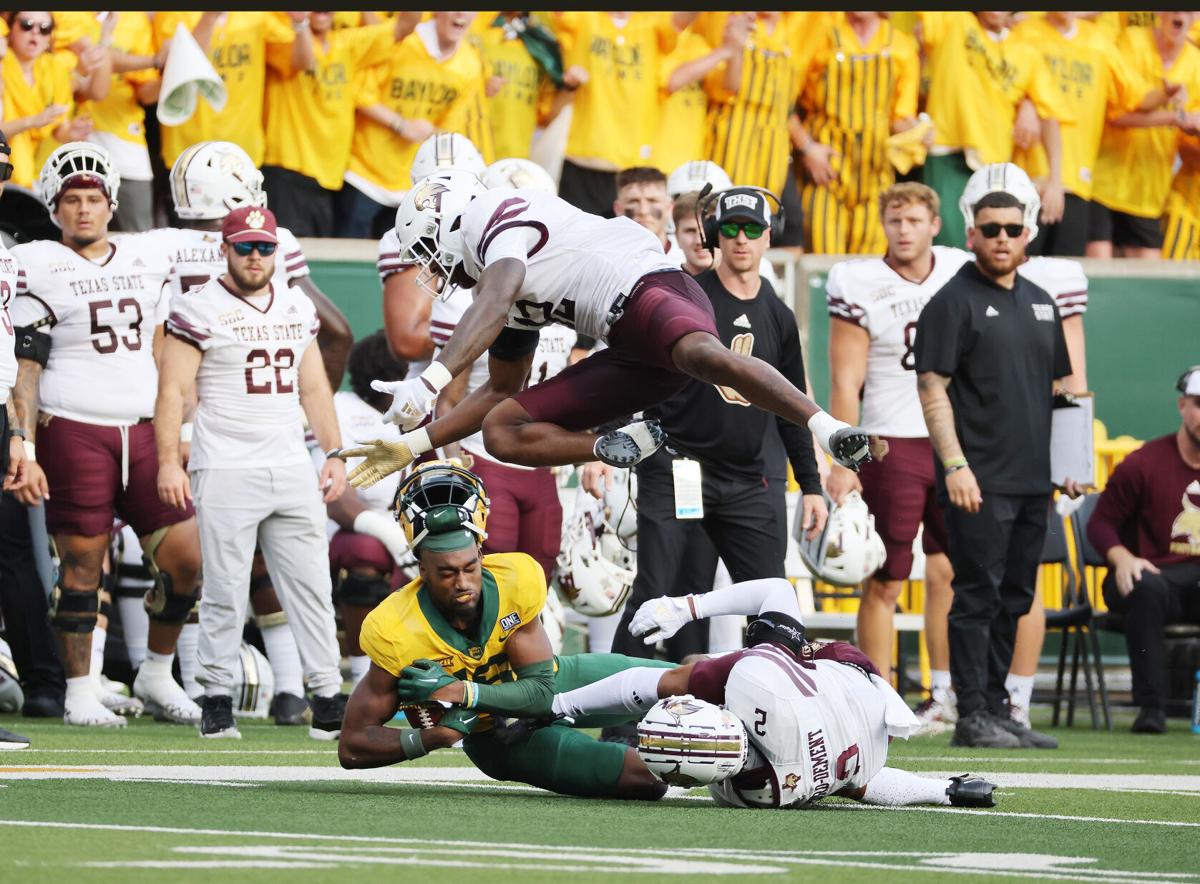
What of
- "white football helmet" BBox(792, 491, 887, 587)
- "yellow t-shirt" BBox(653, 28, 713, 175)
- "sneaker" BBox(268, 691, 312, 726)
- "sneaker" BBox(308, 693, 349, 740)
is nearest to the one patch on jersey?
"sneaker" BBox(308, 693, 349, 740)

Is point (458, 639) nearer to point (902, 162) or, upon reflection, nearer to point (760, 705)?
point (760, 705)

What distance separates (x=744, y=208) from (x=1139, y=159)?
22.7 ft

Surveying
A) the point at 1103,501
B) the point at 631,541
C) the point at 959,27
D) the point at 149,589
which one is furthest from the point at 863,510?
the point at 959,27

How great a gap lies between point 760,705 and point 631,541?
138 inches

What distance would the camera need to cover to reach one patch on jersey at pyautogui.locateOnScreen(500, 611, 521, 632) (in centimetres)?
617

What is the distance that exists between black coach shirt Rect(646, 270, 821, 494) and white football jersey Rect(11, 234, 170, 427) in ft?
8.39

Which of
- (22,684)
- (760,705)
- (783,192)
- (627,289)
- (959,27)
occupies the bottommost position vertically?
(22,684)

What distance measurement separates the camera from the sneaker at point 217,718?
334 inches

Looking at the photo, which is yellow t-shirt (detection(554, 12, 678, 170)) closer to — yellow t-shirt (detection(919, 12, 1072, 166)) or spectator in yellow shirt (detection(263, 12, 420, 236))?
spectator in yellow shirt (detection(263, 12, 420, 236))

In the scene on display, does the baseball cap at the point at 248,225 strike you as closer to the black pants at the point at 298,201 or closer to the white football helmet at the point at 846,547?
the white football helmet at the point at 846,547

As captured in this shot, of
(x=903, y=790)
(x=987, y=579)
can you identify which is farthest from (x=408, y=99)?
(x=903, y=790)

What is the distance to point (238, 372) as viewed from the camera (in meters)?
8.85

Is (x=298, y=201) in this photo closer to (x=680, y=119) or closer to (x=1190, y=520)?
(x=680, y=119)

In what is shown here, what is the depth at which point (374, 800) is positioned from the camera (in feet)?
19.5
